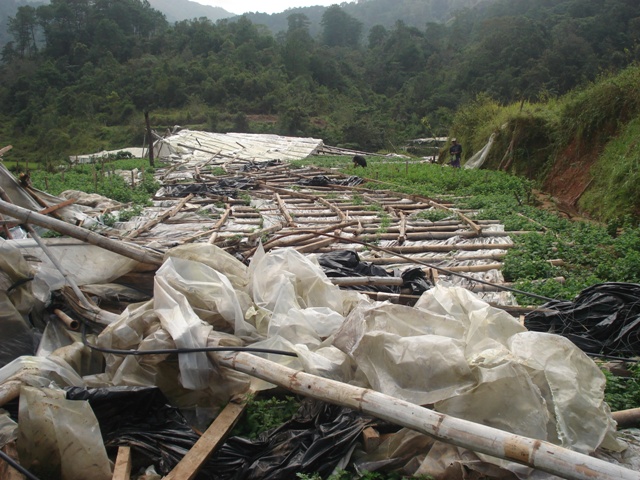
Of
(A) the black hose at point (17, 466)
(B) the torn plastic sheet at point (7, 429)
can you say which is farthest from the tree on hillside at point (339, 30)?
(A) the black hose at point (17, 466)

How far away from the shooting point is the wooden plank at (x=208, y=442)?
238 cm

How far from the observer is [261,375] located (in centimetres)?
279

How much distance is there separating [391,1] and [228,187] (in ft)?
406

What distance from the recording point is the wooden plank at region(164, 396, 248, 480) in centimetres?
238

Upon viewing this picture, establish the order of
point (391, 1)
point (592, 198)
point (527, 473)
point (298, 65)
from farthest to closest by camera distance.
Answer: point (391, 1) → point (298, 65) → point (592, 198) → point (527, 473)

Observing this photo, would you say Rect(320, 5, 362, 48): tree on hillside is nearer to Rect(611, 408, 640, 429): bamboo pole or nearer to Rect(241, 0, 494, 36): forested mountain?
Rect(241, 0, 494, 36): forested mountain

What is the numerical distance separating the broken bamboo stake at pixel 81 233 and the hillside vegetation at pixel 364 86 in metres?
7.63

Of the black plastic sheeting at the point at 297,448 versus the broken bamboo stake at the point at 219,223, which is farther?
the broken bamboo stake at the point at 219,223

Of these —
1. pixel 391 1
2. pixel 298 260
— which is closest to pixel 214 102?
pixel 298 260

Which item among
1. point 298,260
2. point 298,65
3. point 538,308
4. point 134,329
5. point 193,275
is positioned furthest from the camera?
point 298,65

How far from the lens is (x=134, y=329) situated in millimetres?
3109

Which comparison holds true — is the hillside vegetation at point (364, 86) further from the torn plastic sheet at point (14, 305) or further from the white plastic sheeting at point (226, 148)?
the torn plastic sheet at point (14, 305)

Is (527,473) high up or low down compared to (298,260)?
down

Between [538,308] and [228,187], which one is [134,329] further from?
[228,187]
